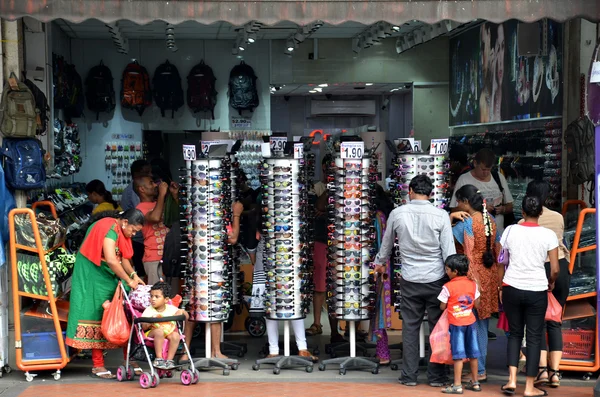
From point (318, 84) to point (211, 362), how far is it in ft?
29.7

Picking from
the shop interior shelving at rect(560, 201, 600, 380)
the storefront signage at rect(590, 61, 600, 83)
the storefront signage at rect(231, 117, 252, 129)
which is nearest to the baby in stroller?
the shop interior shelving at rect(560, 201, 600, 380)

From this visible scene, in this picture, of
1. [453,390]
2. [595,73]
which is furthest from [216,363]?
[595,73]

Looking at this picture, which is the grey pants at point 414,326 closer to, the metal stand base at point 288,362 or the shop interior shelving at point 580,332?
the metal stand base at point 288,362

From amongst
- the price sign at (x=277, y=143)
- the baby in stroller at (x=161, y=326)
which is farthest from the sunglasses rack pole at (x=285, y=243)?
the baby in stroller at (x=161, y=326)

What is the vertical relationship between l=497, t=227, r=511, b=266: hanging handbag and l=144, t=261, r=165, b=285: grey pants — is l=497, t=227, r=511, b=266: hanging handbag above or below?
above

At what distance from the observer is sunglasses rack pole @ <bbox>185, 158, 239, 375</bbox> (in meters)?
8.67

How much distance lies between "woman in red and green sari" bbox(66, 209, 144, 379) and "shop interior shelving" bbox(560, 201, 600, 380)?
3.86 m

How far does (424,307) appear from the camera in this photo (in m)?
8.18

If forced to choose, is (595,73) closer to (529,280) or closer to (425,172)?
(529,280)

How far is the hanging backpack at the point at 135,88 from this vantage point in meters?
15.9

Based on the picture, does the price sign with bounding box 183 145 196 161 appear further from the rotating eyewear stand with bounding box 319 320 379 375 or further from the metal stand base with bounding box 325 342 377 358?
the metal stand base with bounding box 325 342 377 358

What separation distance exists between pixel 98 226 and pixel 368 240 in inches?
97.0

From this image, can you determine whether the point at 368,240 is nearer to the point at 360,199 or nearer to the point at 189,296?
the point at 360,199

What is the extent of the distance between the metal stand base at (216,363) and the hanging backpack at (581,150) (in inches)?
157
